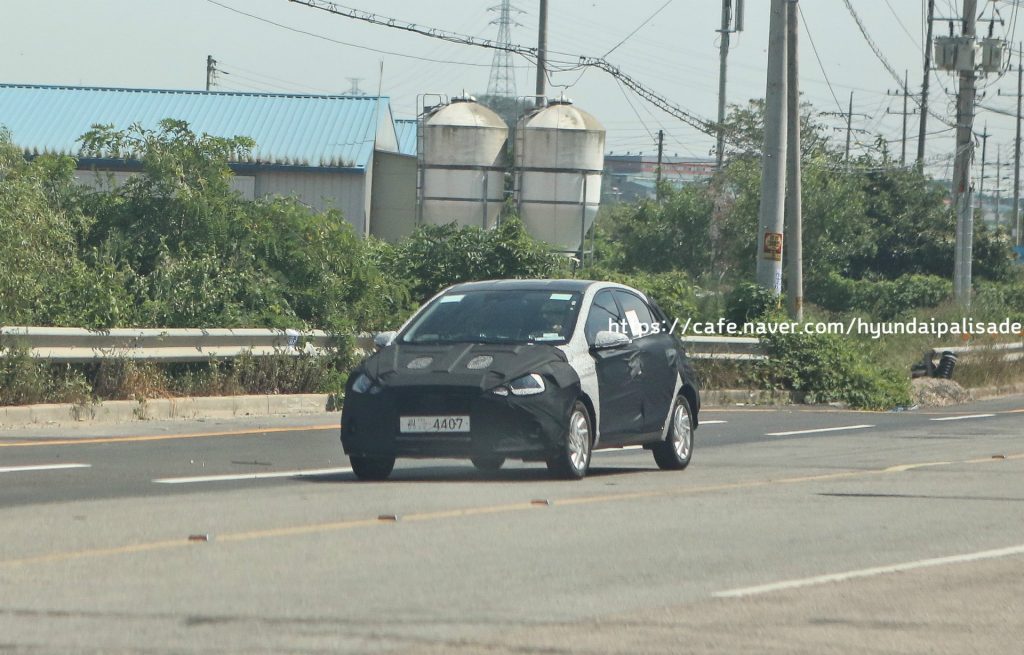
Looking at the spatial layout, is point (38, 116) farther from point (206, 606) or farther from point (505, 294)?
point (206, 606)

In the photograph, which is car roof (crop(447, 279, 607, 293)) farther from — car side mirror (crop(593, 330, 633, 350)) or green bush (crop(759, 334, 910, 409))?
green bush (crop(759, 334, 910, 409))

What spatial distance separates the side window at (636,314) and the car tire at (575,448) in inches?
52.0

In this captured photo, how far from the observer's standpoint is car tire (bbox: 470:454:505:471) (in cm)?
1139

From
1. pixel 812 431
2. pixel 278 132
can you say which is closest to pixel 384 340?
pixel 812 431

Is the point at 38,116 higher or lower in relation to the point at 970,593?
higher

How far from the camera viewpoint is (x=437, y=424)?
1137cm

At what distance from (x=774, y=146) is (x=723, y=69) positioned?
34.2 m

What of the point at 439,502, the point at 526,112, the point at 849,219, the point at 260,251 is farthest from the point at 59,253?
the point at 849,219

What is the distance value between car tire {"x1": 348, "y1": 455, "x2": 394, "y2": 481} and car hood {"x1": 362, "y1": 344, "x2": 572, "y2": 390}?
63 cm

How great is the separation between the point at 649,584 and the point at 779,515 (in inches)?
111

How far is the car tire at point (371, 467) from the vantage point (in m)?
11.8

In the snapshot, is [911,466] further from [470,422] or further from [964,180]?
[964,180]

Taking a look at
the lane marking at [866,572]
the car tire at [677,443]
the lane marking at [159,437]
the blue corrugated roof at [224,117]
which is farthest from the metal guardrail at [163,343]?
the blue corrugated roof at [224,117]

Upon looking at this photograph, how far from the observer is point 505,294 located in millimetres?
12672
